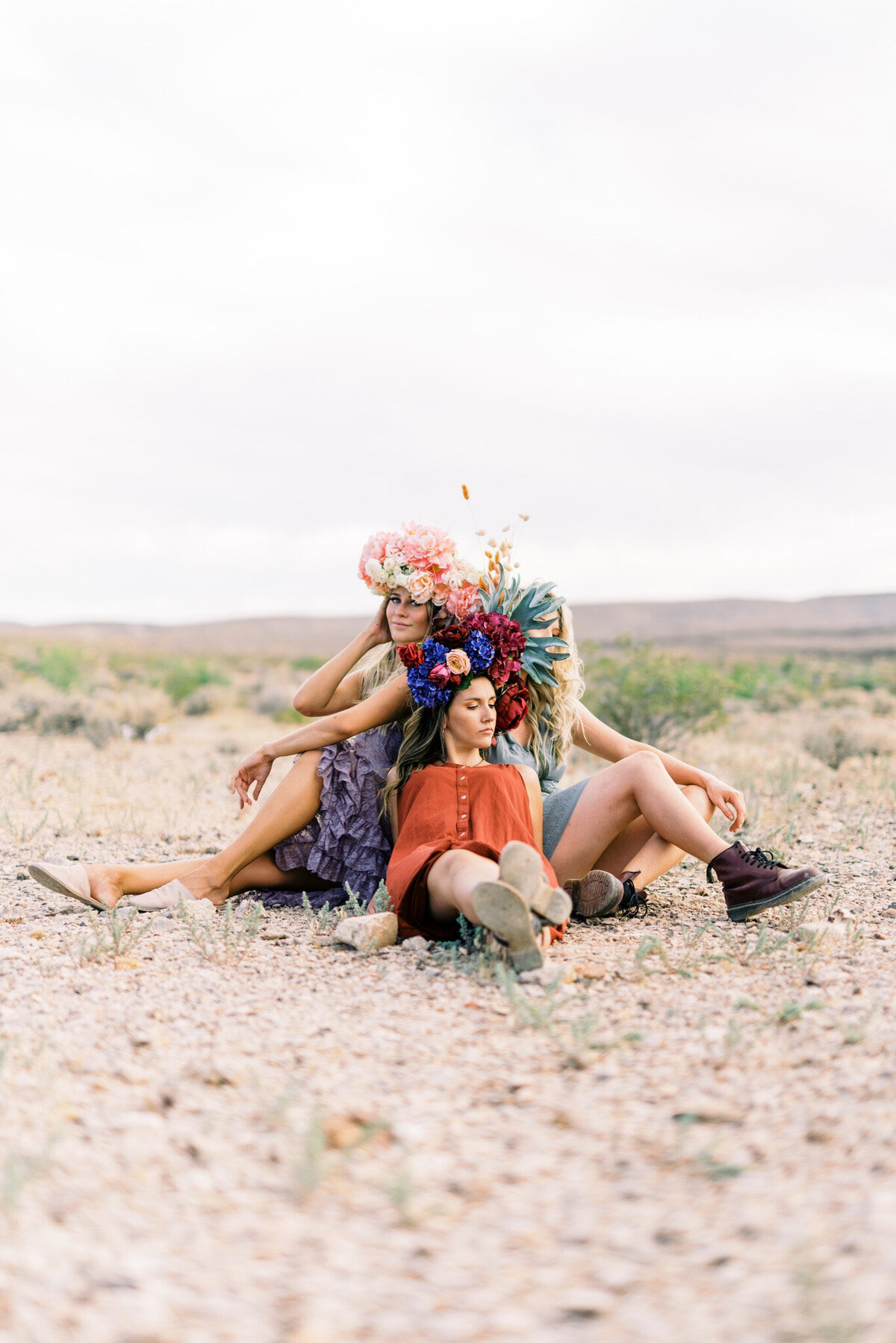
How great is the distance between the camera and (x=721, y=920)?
5094 mm

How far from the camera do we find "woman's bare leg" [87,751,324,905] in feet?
17.2

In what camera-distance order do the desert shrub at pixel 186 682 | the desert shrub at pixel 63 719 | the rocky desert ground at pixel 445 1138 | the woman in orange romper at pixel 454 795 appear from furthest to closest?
the desert shrub at pixel 186 682 < the desert shrub at pixel 63 719 < the woman in orange romper at pixel 454 795 < the rocky desert ground at pixel 445 1138

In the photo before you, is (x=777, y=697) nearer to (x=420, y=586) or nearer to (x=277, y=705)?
(x=277, y=705)

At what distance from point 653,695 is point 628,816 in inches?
309

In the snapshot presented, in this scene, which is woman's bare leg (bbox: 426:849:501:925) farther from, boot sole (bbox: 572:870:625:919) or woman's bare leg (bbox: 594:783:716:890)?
woman's bare leg (bbox: 594:783:716:890)

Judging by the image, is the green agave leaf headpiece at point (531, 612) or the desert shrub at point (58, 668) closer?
the green agave leaf headpiece at point (531, 612)

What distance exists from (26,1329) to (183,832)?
611cm

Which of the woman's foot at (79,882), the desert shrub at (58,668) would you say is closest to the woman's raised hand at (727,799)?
the woman's foot at (79,882)

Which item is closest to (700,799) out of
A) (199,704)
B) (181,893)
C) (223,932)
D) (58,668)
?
(223,932)

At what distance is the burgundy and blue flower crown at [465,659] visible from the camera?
15.9 feet

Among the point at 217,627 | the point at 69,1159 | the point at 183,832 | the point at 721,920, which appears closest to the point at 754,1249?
the point at 69,1159

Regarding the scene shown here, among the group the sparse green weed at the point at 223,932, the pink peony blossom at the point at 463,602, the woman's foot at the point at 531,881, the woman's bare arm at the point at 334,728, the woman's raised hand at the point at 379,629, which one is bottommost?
the sparse green weed at the point at 223,932

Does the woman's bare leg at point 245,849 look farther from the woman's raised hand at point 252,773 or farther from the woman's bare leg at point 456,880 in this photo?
the woman's bare leg at point 456,880

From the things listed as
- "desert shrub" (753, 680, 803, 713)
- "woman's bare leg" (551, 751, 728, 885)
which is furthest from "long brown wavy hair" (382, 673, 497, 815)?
"desert shrub" (753, 680, 803, 713)
